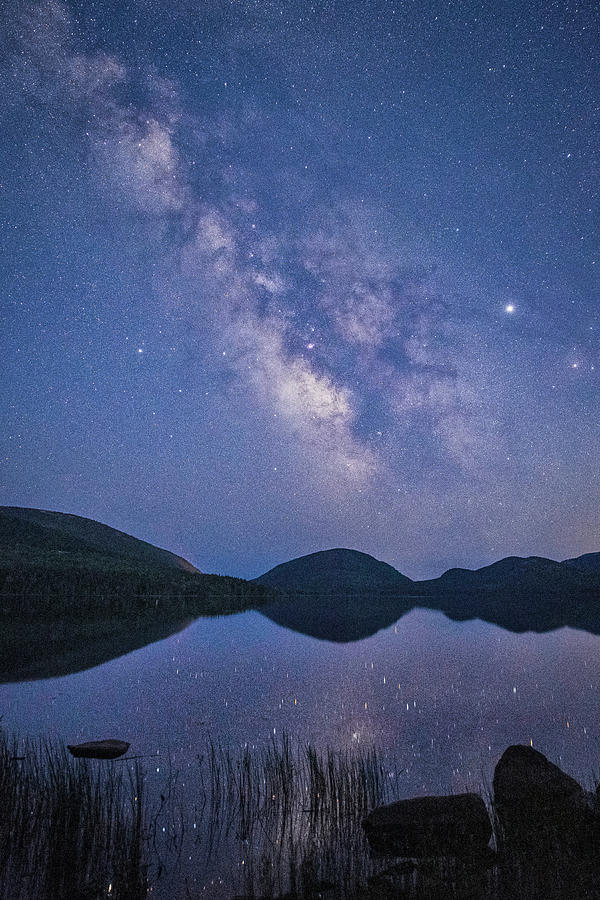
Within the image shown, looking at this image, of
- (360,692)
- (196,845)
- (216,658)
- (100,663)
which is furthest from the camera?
(216,658)

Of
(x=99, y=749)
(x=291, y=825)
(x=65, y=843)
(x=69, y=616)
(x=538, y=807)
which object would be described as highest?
(x=69, y=616)

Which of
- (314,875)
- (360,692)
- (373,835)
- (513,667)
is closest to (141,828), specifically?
(314,875)

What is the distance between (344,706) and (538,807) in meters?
15.4

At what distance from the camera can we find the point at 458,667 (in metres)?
41.9

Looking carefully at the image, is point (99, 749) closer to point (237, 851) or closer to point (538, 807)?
point (237, 851)

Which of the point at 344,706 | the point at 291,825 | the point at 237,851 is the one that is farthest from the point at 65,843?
the point at 344,706

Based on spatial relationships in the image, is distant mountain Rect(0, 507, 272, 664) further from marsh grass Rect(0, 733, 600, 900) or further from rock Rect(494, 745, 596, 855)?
rock Rect(494, 745, 596, 855)

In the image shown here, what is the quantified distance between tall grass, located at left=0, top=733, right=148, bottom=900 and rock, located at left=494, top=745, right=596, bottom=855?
7945 millimetres

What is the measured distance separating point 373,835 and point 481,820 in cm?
249

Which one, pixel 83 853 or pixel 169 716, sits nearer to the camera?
pixel 83 853

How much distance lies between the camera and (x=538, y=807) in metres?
12.1

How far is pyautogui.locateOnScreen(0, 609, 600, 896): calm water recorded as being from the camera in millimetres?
18219

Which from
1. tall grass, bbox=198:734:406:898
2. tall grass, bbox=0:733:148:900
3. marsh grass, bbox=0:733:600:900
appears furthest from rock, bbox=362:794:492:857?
tall grass, bbox=0:733:148:900

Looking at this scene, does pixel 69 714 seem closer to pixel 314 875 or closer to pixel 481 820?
pixel 314 875
